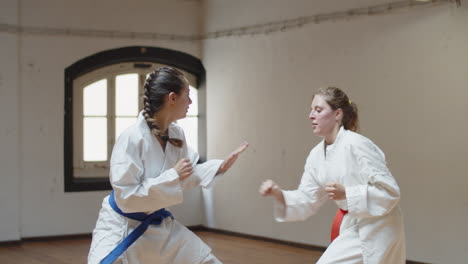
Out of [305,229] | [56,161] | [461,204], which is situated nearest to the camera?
[461,204]

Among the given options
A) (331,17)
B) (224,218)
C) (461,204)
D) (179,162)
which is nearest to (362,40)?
(331,17)

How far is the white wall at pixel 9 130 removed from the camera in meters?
5.96

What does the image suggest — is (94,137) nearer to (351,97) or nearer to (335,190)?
(351,97)

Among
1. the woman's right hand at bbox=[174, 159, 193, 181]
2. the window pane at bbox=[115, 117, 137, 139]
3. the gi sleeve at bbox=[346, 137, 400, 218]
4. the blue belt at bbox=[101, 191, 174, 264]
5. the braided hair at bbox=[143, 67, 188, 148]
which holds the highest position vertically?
the braided hair at bbox=[143, 67, 188, 148]

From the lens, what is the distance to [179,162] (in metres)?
2.54

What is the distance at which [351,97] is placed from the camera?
526cm

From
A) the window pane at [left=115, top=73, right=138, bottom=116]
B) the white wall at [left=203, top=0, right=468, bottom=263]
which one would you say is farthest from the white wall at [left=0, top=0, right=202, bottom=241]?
the white wall at [left=203, top=0, right=468, bottom=263]

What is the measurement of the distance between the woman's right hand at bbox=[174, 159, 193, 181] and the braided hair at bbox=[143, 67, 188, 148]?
0.23 m

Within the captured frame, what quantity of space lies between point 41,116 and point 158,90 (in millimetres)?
3889

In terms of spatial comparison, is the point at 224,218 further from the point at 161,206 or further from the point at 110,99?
the point at 161,206

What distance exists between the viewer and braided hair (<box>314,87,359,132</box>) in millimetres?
2887

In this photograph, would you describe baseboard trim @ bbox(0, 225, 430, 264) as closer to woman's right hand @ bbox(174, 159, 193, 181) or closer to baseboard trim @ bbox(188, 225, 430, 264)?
baseboard trim @ bbox(188, 225, 430, 264)

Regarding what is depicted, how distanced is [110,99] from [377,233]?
4521 mm

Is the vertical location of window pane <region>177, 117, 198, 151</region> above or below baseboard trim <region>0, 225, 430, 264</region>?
above
